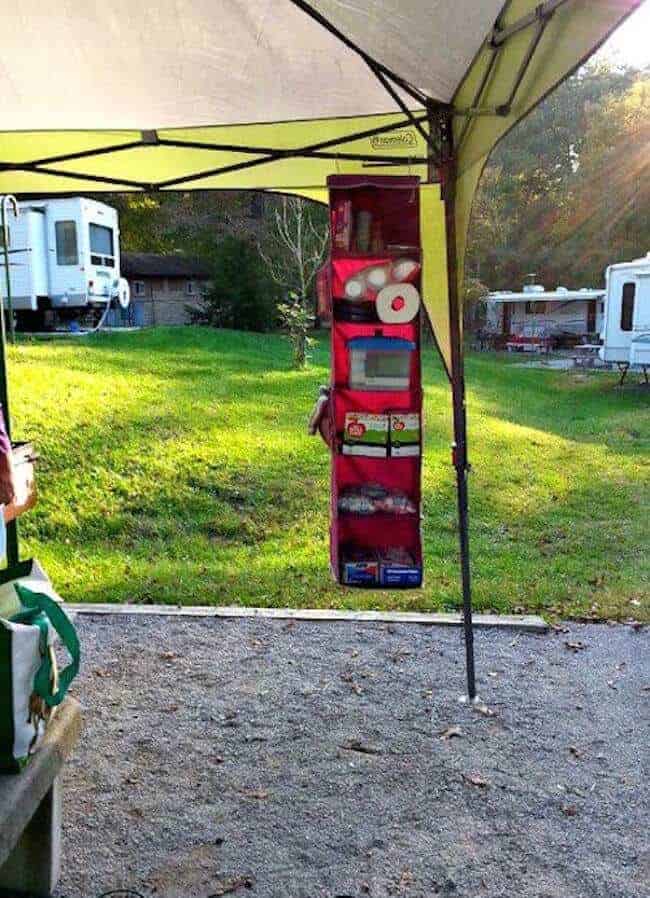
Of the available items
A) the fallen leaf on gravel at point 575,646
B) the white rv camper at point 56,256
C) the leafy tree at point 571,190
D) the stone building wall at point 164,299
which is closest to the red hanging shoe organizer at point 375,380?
the fallen leaf on gravel at point 575,646

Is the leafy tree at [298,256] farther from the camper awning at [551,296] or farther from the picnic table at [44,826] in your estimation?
the camper awning at [551,296]

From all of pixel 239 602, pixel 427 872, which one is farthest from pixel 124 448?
pixel 427 872

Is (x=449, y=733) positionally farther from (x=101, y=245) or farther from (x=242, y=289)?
(x=242, y=289)

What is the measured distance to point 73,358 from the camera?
1254 centimetres

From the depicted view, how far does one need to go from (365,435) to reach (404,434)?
0.56 ft

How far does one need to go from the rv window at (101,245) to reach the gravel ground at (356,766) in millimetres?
13814

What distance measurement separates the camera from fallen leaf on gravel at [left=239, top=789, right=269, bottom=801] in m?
3.03

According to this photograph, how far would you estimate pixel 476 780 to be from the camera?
123 inches

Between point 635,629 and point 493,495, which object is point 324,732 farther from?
point 493,495

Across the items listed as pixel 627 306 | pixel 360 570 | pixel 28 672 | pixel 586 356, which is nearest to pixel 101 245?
pixel 627 306

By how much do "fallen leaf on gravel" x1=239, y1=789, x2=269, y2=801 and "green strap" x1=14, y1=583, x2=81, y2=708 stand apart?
3.42 ft

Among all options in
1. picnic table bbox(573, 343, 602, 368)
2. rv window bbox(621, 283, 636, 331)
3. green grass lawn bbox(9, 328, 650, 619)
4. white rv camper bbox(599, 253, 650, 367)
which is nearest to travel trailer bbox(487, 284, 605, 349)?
picnic table bbox(573, 343, 602, 368)

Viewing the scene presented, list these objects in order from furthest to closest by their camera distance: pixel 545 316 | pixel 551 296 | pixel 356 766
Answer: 1. pixel 545 316
2. pixel 551 296
3. pixel 356 766

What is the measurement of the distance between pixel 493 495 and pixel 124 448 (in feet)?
12.2
